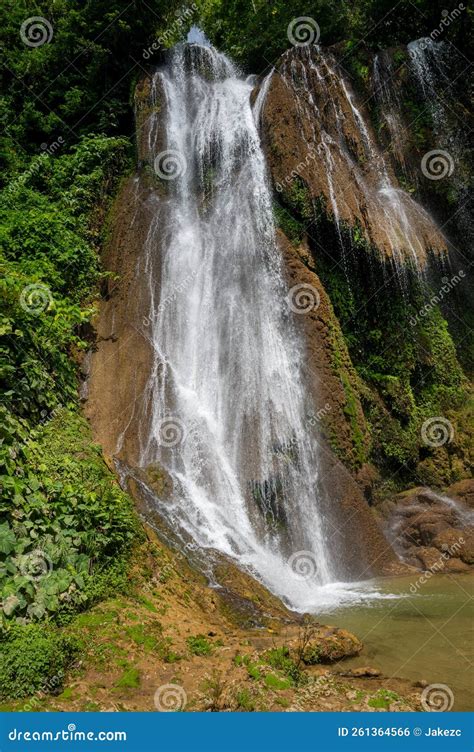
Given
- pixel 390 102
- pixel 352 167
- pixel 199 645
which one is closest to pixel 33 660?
pixel 199 645

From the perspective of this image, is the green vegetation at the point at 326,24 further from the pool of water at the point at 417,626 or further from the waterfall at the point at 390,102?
the pool of water at the point at 417,626

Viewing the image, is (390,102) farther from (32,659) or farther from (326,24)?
(32,659)

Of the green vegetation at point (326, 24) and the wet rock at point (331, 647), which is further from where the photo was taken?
the green vegetation at point (326, 24)

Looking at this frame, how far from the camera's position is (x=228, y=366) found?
39.5 ft

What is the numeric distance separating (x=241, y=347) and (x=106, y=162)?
7497mm

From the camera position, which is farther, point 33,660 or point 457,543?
point 457,543

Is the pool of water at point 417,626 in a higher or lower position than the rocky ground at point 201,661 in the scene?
lower

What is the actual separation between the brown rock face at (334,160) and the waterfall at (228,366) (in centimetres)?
81

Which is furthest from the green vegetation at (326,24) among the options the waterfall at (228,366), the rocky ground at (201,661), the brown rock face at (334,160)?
the rocky ground at (201,661)

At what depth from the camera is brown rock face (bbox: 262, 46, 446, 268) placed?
44.4 ft

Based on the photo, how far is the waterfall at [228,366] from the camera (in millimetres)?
9789

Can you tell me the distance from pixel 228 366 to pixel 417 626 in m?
6.46

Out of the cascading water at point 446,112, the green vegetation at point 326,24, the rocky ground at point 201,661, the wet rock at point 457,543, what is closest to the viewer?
the rocky ground at point 201,661

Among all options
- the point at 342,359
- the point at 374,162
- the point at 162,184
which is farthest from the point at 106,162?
the point at 342,359
